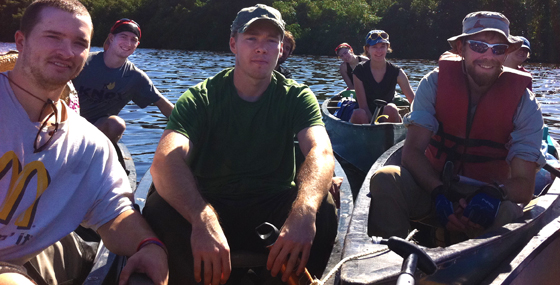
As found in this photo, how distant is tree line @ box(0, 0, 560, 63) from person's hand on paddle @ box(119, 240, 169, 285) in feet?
100

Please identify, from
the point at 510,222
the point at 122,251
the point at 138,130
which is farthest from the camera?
the point at 138,130

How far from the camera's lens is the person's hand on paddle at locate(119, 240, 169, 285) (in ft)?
5.81

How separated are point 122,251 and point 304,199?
73cm

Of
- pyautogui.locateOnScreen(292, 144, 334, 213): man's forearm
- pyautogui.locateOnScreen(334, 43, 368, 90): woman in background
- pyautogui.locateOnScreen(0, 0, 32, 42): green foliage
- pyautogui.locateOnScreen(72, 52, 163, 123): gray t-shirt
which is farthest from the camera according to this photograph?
pyautogui.locateOnScreen(0, 0, 32, 42): green foliage

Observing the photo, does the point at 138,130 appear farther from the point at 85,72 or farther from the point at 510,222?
the point at 510,222

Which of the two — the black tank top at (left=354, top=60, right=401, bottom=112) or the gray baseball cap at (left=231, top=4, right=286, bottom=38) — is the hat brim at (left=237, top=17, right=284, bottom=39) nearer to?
the gray baseball cap at (left=231, top=4, right=286, bottom=38)

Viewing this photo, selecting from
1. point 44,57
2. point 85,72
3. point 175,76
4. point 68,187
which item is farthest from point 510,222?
point 175,76

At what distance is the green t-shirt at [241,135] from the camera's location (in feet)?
7.79

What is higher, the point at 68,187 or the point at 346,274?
the point at 68,187

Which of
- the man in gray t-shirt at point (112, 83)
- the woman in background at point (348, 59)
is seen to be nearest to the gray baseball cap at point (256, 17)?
the man in gray t-shirt at point (112, 83)

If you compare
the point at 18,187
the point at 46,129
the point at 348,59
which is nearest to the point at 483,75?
the point at 46,129

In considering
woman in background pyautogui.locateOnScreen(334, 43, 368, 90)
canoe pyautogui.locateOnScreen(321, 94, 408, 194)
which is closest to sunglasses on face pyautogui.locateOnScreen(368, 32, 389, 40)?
canoe pyautogui.locateOnScreen(321, 94, 408, 194)

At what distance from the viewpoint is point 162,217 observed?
2.13 m

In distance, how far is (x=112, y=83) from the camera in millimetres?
4332
